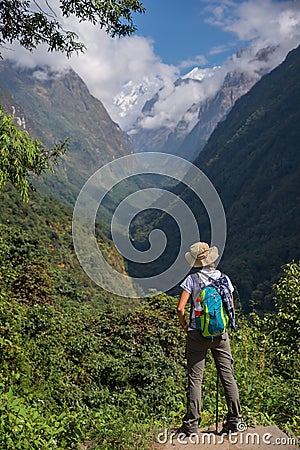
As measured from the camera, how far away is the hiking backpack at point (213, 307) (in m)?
3.60

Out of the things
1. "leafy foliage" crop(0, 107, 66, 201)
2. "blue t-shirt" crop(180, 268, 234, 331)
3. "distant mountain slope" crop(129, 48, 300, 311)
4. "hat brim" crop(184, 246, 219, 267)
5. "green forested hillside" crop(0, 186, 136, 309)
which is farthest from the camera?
"distant mountain slope" crop(129, 48, 300, 311)

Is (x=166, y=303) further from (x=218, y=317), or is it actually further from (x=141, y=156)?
(x=218, y=317)

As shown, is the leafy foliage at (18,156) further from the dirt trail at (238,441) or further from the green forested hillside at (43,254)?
the green forested hillside at (43,254)

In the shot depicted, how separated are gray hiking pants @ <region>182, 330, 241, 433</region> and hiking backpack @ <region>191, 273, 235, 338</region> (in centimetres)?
12

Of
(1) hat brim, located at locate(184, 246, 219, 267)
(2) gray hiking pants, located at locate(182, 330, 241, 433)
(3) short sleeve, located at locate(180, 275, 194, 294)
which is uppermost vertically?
(1) hat brim, located at locate(184, 246, 219, 267)

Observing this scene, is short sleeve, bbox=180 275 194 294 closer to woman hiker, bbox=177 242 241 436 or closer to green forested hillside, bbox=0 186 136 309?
woman hiker, bbox=177 242 241 436

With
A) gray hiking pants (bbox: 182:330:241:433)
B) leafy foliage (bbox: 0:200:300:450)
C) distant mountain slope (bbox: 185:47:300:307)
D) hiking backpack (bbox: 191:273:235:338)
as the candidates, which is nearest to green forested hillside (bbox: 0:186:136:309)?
leafy foliage (bbox: 0:200:300:450)

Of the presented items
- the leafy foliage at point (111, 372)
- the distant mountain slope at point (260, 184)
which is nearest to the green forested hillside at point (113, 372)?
the leafy foliage at point (111, 372)

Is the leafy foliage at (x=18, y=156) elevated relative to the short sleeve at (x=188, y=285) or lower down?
elevated

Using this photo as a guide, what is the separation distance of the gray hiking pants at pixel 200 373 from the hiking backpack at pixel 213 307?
0.40ft

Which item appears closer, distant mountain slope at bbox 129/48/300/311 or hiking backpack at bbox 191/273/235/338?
hiking backpack at bbox 191/273/235/338

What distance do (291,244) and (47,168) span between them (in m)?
78.0

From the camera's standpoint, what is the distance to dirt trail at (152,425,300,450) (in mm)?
3543

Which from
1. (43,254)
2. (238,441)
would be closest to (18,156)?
(238,441)
